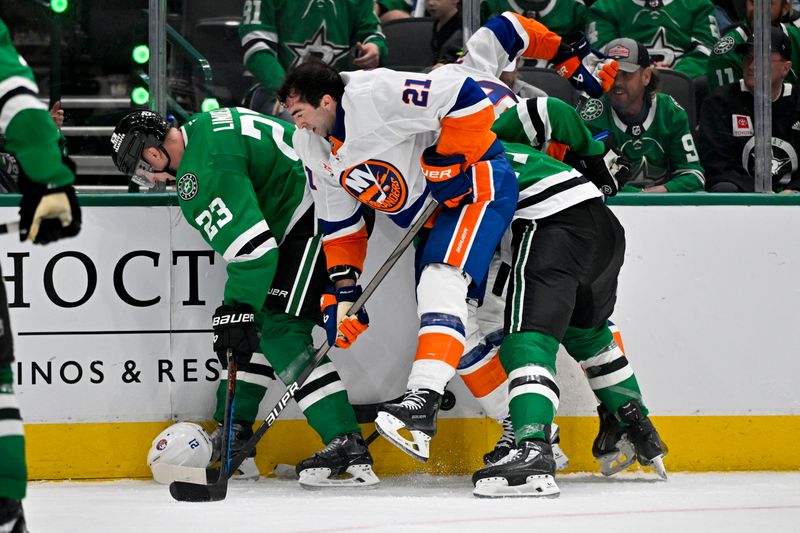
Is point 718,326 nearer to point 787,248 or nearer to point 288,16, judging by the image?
point 787,248

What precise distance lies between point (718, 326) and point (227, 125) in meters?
1.60

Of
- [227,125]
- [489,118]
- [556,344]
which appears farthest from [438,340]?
[227,125]

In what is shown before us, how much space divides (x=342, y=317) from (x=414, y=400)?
376 millimetres

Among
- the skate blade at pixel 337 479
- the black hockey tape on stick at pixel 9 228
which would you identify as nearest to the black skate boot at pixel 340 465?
the skate blade at pixel 337 479

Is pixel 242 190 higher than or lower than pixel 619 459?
higher

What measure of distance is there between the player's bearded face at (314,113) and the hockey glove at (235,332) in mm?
524

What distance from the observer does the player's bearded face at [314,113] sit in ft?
10.6

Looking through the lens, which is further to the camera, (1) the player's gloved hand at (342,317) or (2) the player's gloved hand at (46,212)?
(1) the player's gloved hand at (342,317)

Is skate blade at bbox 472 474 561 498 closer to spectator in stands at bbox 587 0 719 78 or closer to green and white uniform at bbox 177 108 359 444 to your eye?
green and white uniform at bbox 177 108 359 444

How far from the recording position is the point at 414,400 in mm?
3082

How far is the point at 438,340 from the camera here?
3.12 meters

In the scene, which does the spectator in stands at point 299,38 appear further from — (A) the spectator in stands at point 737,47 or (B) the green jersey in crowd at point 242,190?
(A) the spectator in stands at point 737,47

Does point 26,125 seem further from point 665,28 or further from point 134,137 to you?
point 665,28

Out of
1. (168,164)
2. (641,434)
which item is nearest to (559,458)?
(641,434)
